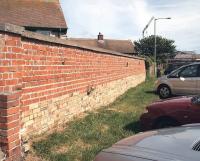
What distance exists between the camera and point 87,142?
22.1 ft

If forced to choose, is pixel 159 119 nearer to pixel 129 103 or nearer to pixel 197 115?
pixel 197 115

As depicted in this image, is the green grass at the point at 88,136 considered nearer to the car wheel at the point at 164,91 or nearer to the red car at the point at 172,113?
the red car at the point at 172,113

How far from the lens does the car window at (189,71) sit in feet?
49.1

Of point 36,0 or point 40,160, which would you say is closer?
point 40,160

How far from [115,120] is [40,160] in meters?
3.77

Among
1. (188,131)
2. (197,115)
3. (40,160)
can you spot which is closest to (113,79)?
(197,115)

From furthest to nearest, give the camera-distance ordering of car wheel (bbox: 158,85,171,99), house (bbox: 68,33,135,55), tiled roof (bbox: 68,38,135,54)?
1. house (bbox: 68,33,135,55)
2. tiled roof (bbox: 68,38,135,54)
3. car wheel (bbox: 158,85,171,99)

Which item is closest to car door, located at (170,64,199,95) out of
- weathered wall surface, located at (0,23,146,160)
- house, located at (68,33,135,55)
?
weathered wall surface, located at (0,23,146,160)

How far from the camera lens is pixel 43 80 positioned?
Result: 6590mm

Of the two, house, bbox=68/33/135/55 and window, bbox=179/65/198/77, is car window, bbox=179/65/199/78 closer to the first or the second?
window, bbox=179/65/198/77

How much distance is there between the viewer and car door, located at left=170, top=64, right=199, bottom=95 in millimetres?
14945

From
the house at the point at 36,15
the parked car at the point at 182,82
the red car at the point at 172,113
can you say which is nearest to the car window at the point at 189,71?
the parked car at the point at 182,82

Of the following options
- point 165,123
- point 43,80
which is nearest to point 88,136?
point 43,80

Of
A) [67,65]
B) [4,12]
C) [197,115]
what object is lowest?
[197,115]
